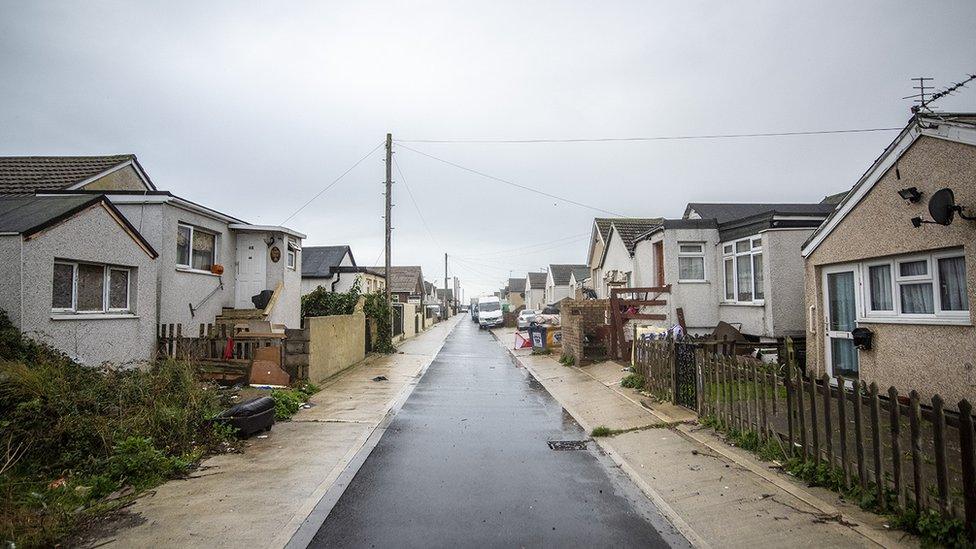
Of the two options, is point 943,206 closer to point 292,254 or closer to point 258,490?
point 258,490

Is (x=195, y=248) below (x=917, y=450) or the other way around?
the other way around

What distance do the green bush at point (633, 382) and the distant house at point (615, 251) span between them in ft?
32.3

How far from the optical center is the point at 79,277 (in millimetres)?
9586

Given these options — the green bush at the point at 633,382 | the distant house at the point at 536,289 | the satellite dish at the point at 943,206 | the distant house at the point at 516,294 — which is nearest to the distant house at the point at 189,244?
the green bush at the point at 633,382

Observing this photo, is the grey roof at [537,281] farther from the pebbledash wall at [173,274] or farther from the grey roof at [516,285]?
the pebbledash wall at [173,274]

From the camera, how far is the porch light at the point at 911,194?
26.5 ft

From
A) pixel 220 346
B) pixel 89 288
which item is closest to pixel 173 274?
pixel 220 346

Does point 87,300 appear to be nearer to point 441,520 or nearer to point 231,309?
point 231,309

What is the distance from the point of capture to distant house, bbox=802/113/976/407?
741 cm

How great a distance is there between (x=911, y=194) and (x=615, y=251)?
17.5 m

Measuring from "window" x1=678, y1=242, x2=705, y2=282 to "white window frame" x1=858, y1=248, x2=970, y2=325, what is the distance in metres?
7.51

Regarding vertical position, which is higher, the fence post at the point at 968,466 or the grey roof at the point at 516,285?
the grey roof at the point at 516,285

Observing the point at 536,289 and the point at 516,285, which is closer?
the point at 536,289

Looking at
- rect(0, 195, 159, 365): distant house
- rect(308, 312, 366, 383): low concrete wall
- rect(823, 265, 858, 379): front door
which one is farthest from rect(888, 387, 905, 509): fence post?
rect(308, 312, 366, 383): low concrete wall
